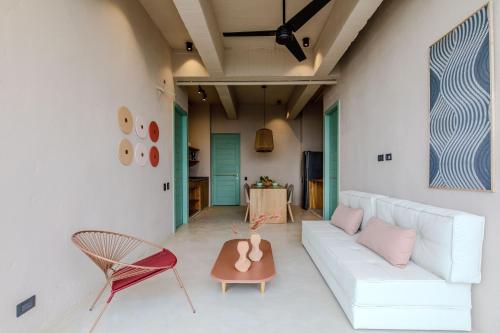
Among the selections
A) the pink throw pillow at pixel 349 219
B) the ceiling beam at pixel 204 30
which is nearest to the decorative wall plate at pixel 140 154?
the ceiling beam at pixel 204 30

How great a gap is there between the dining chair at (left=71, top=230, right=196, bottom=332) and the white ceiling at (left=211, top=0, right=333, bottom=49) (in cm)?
304

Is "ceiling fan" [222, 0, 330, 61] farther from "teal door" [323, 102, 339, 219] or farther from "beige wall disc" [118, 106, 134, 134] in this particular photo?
"teal door" [323, 102, 339, 219]

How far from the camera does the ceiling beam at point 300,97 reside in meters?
5.26

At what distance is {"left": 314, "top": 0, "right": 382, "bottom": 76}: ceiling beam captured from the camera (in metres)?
2.62

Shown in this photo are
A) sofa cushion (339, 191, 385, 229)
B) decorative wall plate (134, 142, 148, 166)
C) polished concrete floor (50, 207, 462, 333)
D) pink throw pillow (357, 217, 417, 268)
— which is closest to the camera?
polished concrete floor (50, 207, 462, 333)

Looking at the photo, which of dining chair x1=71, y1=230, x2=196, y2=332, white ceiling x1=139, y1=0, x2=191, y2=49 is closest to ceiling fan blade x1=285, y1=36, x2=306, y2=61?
white ceiling x1=139, y1=0, x2=191, y2=49

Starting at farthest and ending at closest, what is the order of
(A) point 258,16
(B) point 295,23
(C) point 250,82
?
(C) point 250,82 → (A) point 258,16 → (B) point 295,23

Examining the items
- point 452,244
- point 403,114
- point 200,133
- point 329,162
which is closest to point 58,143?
point 452,244

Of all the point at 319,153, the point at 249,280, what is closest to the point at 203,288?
the point at 249,280

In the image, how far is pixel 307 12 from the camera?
247 cm

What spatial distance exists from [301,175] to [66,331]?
697 cm

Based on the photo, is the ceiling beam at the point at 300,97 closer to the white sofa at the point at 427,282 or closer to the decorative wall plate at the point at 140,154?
the decorative wall plate at the point at 140,154

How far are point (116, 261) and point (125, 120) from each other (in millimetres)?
1708

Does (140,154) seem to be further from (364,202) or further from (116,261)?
(364,202)
